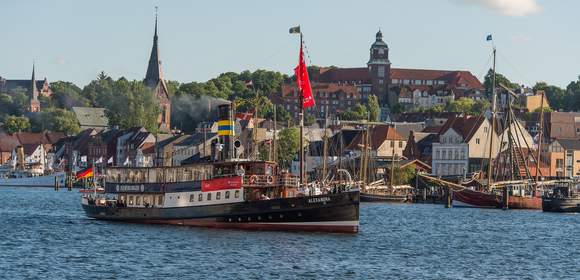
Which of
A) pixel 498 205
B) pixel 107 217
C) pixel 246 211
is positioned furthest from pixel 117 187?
pixel 498 205

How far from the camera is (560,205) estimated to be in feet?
436

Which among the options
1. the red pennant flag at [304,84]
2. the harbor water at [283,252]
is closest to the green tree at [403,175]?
the harbor water at [283,252]

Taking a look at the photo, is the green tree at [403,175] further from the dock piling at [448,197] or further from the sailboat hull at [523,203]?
the sailboat hull at [523,203]

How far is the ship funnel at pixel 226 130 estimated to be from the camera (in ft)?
305

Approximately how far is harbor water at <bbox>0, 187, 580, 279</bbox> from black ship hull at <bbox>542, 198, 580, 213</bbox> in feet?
82.5

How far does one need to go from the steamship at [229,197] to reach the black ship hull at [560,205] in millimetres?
46797

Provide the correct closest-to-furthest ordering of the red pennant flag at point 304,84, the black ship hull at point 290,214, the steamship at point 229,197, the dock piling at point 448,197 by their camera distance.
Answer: the black ship hull at point 290,214 → the steamship at point 229,197 → the red pennant flag at point 304,84 → the dock piling at point 448,197

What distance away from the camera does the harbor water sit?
66938 mm

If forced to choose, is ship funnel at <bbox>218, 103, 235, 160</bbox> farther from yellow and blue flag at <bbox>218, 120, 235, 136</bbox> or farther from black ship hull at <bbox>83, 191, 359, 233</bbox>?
black ship hull at <bbox>83, 191, 359, 233</bbox>

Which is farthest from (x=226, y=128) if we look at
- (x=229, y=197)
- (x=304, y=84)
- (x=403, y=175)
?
(x=403, y=175)

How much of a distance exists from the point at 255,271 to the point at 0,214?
52061mm

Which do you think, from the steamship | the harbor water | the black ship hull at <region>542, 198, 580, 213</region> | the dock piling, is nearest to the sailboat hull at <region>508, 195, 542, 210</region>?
the black ship hull at <region>542, 198, 580, 213</region>

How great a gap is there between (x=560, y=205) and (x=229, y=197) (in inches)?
2084

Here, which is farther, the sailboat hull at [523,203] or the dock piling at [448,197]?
the dock piling at [448,197]
